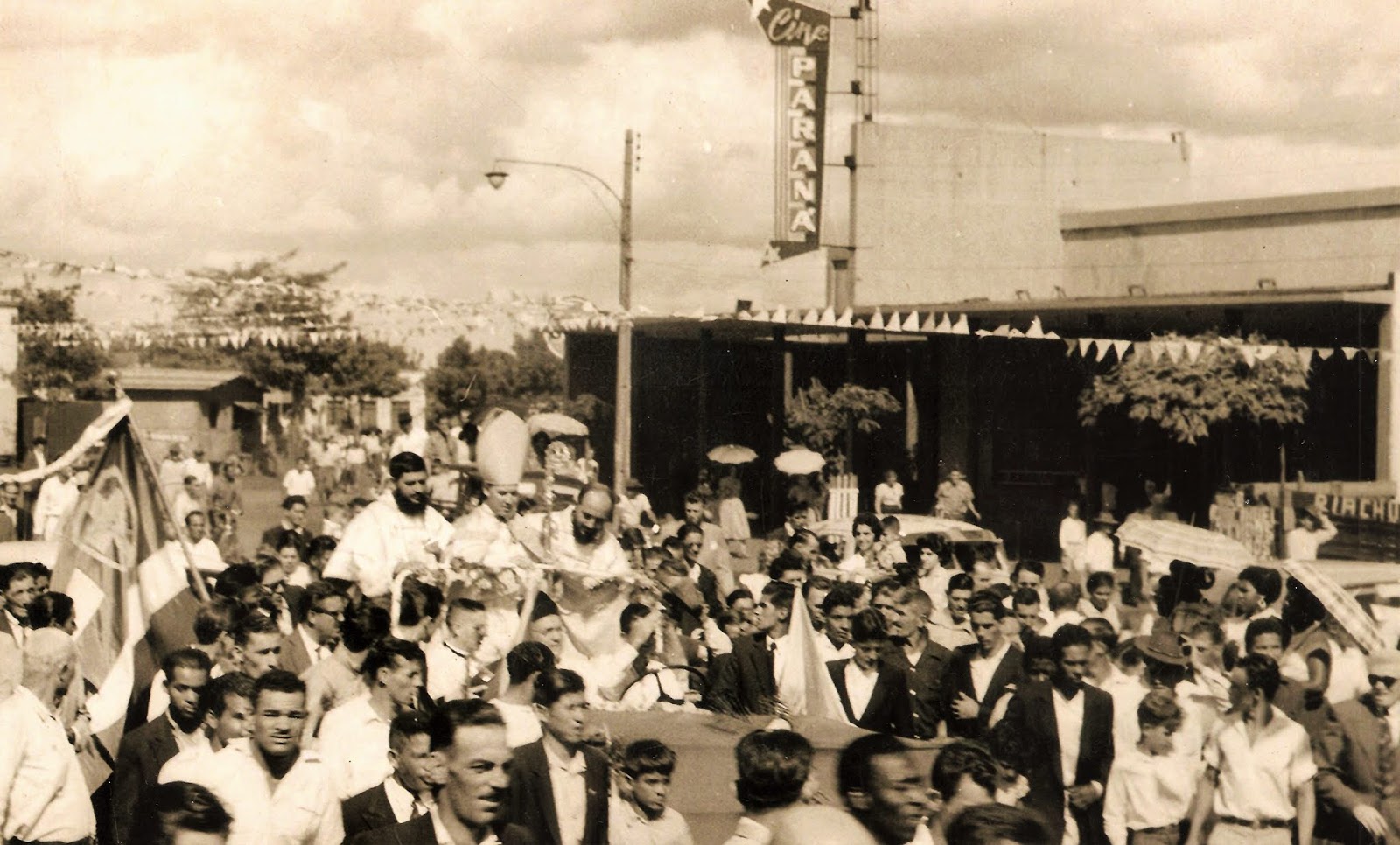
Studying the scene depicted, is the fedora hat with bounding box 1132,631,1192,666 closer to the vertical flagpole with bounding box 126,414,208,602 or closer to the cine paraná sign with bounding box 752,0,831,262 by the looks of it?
the vertical flagpole with bounding box 126,414,208,602

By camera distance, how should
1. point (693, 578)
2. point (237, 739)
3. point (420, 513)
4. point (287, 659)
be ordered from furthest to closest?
point (693, 578), point (420, 513), point (287, 659), point (237, 739)

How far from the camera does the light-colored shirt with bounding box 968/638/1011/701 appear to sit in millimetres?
6898

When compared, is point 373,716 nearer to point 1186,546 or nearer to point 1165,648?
point 1165,648

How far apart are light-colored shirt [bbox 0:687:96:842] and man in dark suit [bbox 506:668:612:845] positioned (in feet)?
4.70

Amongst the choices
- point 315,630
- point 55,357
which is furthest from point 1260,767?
point 55,357

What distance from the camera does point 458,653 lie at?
646 cm

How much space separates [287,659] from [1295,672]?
4111 millimetres

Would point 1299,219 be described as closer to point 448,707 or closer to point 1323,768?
point 1323,768

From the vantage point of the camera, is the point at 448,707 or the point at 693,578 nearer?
the point at 448,707

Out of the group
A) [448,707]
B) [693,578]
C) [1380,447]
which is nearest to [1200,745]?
[448,707]

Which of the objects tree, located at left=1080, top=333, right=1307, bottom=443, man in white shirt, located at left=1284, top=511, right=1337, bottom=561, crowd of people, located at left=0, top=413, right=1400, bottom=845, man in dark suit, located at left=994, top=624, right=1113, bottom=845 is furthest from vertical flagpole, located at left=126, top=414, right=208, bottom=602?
tree, located at left=1080, top=333, right=1307, bottom=443

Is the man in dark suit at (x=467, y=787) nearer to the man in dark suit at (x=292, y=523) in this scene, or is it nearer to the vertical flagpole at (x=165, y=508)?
the vertical flagpole at (x=165, y=508)

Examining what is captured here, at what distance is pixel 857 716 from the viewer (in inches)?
264

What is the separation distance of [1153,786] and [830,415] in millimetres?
19898
